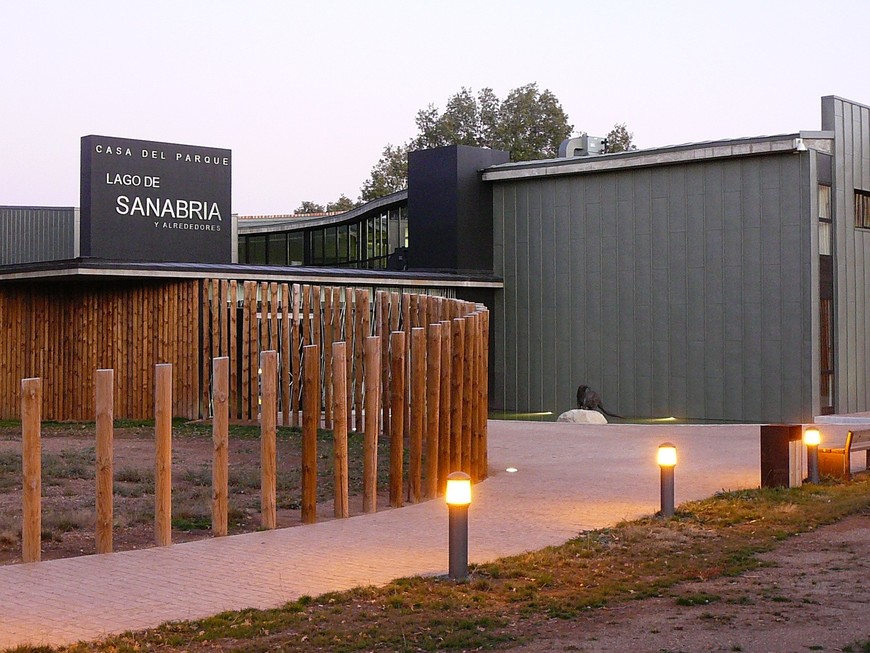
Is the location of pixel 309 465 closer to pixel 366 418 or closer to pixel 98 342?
pixel 366 418

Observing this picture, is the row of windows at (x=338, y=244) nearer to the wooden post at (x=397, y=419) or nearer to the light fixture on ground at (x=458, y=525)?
the wooden post at (x=397, y=419)

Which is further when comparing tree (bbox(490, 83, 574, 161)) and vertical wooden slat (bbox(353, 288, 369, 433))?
tree (bbox(490, 83, 574, 161))

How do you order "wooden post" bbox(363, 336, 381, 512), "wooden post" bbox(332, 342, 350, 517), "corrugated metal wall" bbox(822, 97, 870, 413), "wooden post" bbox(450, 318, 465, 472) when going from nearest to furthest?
"wooden post" bbox(332, 342, 350, 517) < "wooden post" bbox(363, 336, 381, 512) < "wooden post" bbox(450, 318, 465, 472) < "corrugated metal wall" bbox(822, 97, 870, 413)

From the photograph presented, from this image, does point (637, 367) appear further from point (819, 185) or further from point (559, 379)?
point (819, 185)

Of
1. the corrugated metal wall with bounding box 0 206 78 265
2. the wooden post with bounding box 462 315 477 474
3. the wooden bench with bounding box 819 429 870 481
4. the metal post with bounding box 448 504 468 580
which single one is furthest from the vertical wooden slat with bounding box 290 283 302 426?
the corrugated metal wall with bounding box 0 206 78 265

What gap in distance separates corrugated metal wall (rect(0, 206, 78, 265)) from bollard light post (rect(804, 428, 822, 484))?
38.6 m

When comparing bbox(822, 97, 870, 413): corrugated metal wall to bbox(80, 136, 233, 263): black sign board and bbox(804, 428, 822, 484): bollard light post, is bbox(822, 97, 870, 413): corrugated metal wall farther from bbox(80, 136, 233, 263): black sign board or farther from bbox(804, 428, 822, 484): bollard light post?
bbox(80, 136, 233, 263): black sign board

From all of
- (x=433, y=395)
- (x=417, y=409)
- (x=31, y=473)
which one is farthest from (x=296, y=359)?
(x=31, y=473)

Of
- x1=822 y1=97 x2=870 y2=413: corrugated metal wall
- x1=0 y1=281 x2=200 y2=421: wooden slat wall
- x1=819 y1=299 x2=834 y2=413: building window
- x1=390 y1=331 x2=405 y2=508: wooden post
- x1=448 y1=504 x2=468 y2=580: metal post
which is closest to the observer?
x1=448 y1=504 x2=468 y2=580: metal post

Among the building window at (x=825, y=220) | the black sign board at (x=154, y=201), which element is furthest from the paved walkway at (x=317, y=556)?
the black sign board at (x=154, y=201)

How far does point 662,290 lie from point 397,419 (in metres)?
16.7

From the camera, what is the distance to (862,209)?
27.2 metres

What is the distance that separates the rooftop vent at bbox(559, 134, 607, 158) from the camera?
112 feet

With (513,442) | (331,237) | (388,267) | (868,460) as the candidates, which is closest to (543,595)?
(868,460)
